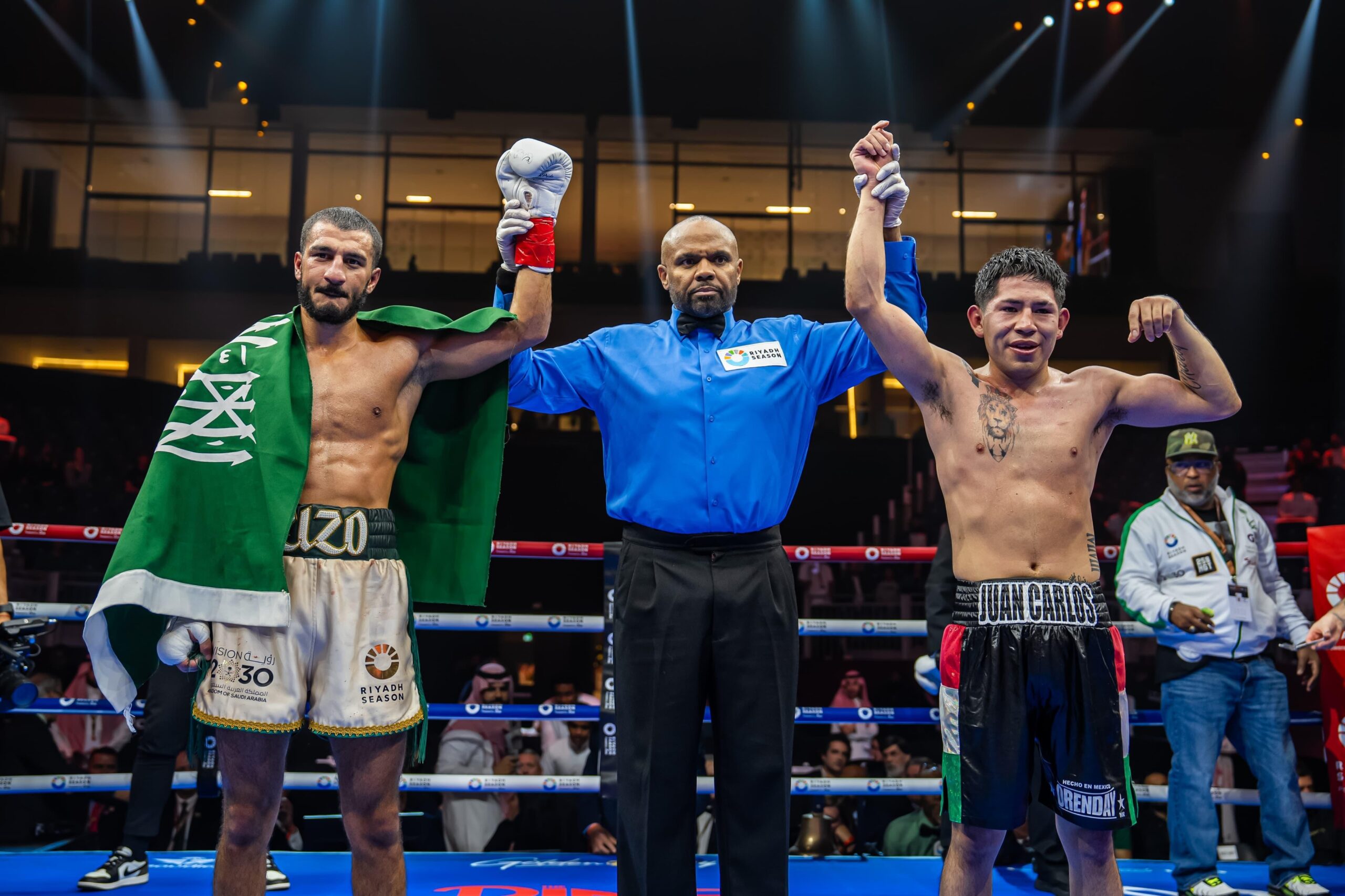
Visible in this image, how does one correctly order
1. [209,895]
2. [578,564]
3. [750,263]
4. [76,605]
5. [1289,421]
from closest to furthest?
[209,895], [76,605], [578,564], [1289,421], [750,263]

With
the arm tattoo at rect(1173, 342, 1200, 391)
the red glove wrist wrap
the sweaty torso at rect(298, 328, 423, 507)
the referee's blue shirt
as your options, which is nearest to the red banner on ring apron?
the arm tattoo at rect(1173, 342, 1200, 391)

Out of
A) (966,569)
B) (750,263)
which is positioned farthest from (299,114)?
(966,569)

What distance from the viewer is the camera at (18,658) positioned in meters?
2.63

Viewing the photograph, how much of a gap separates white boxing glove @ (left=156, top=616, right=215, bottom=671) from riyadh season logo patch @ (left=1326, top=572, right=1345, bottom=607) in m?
3.60

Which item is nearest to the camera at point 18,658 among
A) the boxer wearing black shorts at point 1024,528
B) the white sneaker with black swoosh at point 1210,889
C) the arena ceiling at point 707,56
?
the boxer wearing black shorts at point 1024,528

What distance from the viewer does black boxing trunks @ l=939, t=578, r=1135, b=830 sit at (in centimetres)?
209

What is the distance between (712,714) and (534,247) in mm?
1132

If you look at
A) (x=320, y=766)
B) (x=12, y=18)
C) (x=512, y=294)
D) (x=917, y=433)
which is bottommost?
(x=320, y=766)

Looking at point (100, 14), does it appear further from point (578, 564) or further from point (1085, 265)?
point (1085, 265)

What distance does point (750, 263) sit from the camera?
1235 centimetres

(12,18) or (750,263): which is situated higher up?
(12,18)

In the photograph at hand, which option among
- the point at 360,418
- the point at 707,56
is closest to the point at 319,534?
the point at 360,418

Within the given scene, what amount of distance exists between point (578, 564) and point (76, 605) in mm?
6627

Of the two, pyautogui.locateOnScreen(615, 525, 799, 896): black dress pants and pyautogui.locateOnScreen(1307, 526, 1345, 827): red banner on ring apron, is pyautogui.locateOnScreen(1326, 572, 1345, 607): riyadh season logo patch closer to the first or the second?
pyautogui.locateOnScreen(1307, 526, 1345, 827): red banner on ring apron
